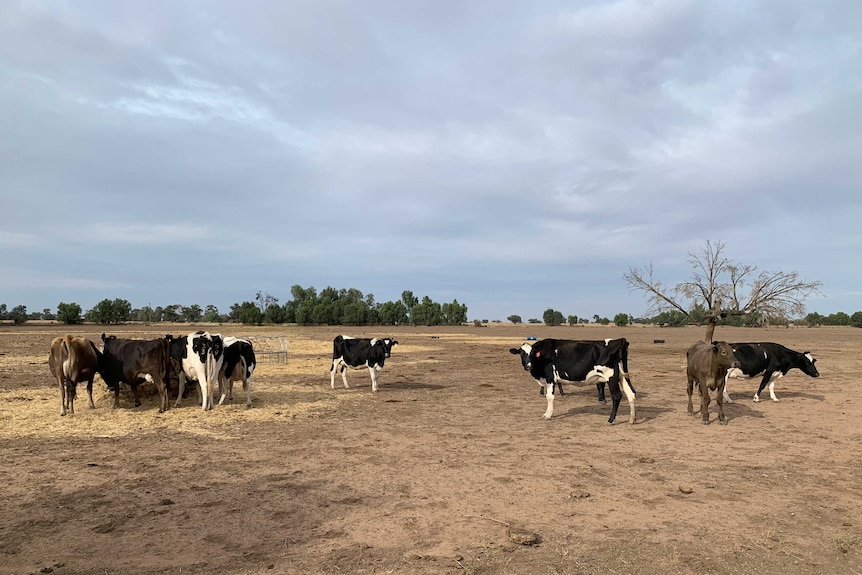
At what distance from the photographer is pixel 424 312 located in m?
123

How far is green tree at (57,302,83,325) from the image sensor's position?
99.8 m

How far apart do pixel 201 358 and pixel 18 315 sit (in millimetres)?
104407

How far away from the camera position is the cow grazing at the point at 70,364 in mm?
11727

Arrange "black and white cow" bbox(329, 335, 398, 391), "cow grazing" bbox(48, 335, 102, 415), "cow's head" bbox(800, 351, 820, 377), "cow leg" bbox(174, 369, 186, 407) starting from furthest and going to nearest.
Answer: "black and white cow" bbox(329, 335, 398, 391) < "cow's head" bbox(800, 351, 820, 377) < "cow leg" bbox(174, 369, 186, 407) < "cow grazing" bbox(48, 335, 102, 415)

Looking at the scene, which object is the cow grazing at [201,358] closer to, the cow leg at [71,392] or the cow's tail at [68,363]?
the cow's tail at [68,363]

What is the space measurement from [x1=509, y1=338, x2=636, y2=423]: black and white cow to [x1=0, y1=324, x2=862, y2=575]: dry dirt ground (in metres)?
0.68

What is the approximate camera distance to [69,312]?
10006cm

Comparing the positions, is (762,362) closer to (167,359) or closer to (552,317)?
(167,359)

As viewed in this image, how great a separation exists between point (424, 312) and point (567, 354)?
364 feet

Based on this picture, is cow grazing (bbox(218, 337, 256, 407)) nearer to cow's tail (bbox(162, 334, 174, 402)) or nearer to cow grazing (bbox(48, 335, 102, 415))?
cow's tail (bbox(162, 334, 174, 402))

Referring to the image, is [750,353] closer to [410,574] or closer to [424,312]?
[410,574]

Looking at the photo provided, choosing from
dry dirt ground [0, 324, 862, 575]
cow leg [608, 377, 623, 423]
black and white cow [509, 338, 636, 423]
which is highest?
black and white cow [509, 338, 636, 423]

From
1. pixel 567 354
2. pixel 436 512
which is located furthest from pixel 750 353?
pixel 436 512

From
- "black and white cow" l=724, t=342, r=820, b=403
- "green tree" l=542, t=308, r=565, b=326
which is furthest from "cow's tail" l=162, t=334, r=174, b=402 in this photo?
"green tree" l=542, t=308, r=565, b=326
